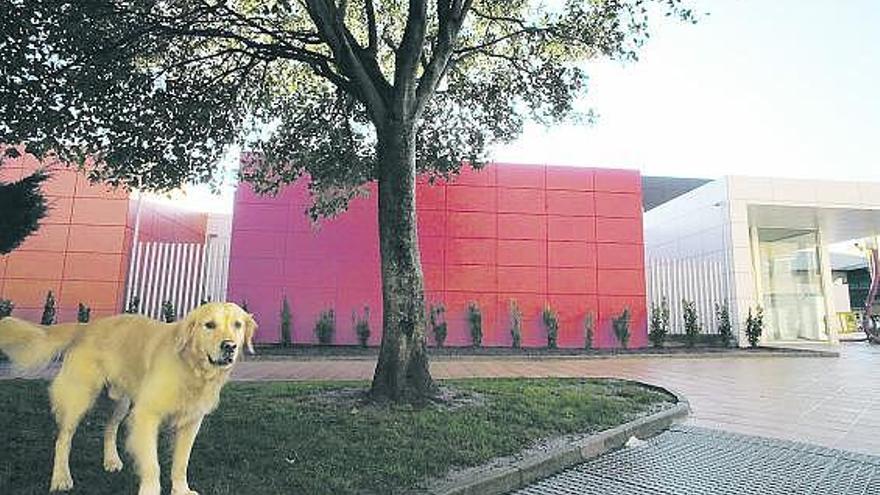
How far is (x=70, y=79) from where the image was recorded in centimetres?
578

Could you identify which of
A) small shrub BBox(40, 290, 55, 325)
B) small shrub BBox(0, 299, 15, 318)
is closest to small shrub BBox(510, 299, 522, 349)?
small shrub BBox(40, 290, 55, 325)

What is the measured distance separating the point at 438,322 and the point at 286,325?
3.60m

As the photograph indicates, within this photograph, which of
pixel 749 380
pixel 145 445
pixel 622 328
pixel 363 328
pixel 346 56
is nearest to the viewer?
pixel 145 445

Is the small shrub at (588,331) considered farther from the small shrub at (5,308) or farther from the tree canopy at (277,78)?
the small shrub at (5,308)

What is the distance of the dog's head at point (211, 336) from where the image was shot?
270 centimetres

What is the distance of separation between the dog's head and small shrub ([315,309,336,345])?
10.3 metres

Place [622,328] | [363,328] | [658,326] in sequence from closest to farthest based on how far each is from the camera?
[363,328]
[622,328]
[658,326]

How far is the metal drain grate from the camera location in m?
3.47

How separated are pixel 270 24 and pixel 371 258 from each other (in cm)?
704

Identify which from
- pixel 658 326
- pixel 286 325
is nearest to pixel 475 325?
pixel 286 325

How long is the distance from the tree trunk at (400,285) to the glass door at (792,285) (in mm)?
15437

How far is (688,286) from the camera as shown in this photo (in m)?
16.1

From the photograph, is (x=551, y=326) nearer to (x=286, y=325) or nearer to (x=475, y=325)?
(x=475, y=325)

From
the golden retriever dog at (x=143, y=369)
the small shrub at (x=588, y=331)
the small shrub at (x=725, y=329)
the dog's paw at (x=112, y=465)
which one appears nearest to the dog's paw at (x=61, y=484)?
the golden retriever dog at (x=143, y=369)
